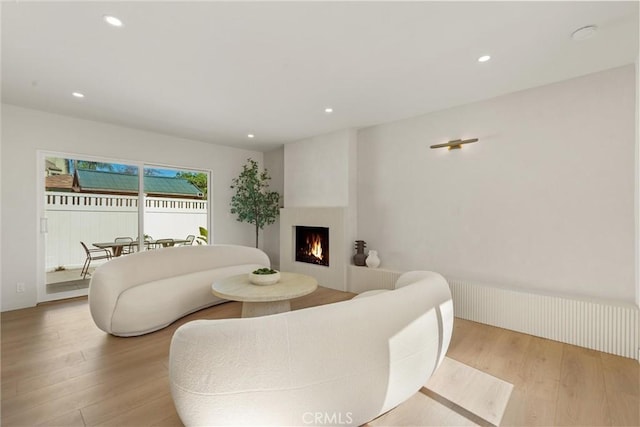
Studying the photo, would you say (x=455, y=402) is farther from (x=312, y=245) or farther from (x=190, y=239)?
(x=190, y=239)

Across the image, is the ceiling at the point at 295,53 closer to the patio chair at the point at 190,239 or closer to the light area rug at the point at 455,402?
the patio chair at the point at 190,239

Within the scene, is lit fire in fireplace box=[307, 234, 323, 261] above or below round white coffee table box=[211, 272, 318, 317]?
above

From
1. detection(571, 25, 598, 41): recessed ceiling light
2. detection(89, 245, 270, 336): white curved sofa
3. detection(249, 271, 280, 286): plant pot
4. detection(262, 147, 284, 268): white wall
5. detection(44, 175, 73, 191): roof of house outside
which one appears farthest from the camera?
detection(262, 147, 284, 268): white wall

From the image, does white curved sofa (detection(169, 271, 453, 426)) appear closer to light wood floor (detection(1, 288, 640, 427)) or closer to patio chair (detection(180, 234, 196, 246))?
light wood floor (detection(1, 288, 640, 427))

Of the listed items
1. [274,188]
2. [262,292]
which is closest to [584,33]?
[262,292]

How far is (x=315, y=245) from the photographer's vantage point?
4.79 meters

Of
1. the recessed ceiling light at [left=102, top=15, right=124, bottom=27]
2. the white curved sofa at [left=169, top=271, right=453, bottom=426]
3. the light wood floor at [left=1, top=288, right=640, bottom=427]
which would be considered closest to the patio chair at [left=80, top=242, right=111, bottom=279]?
the light wood floor at [left=1, top=288, right=640, bottom=427]

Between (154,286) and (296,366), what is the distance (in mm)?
2336

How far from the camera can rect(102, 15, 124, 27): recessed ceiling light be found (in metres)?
1.81

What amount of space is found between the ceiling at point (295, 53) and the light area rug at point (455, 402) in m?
2.56

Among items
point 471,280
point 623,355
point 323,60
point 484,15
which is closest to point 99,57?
point 323,60

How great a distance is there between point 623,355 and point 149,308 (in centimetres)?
439

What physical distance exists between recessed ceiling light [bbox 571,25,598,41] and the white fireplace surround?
301 cm

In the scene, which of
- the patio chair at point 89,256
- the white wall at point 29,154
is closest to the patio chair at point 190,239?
the patio chair at point 89,256
